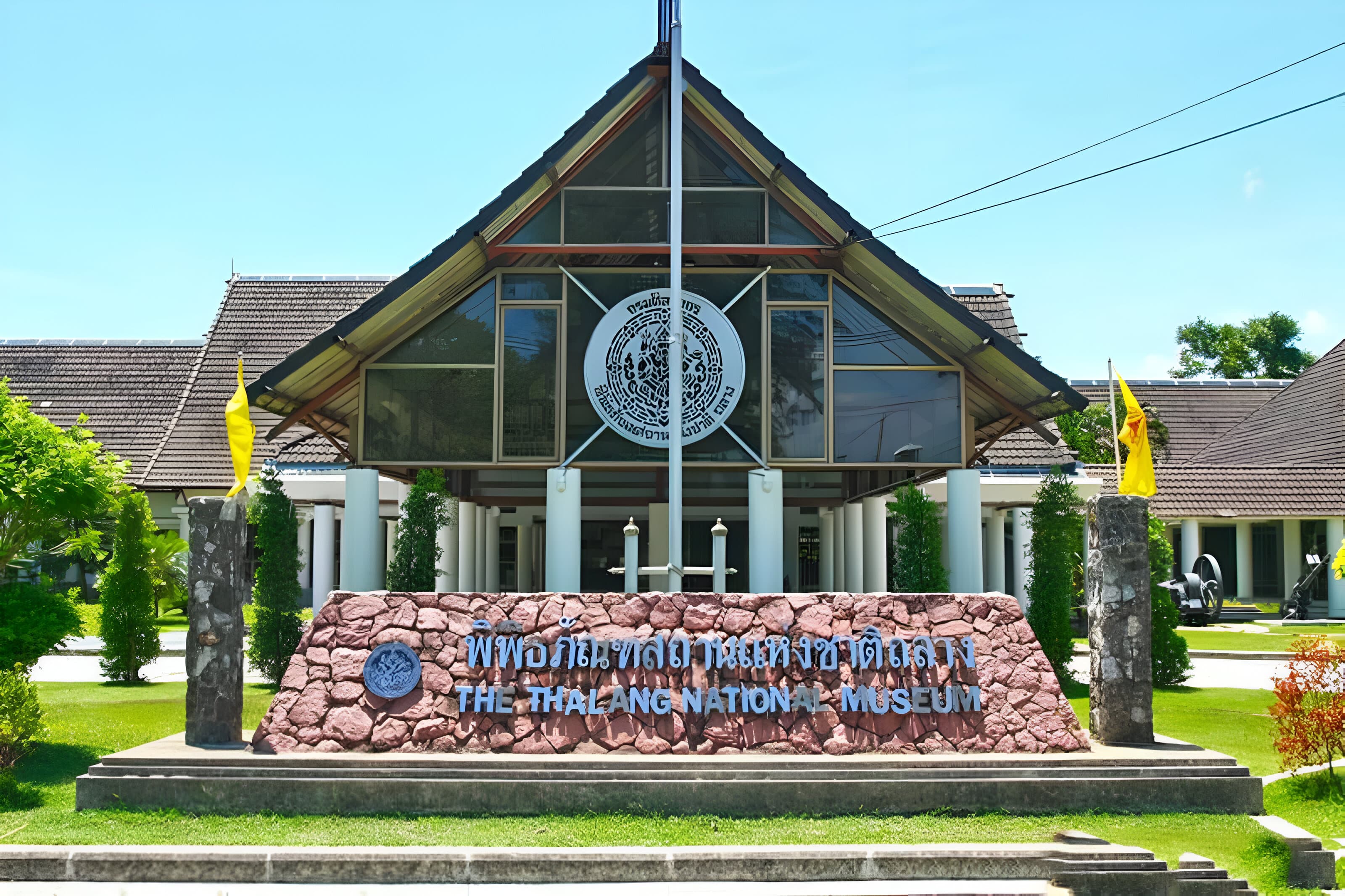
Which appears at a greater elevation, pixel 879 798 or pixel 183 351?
pixel 183 351

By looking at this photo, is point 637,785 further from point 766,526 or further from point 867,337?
point 867,337

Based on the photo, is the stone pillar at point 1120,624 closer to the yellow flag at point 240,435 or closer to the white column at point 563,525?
the white column at point 563,525

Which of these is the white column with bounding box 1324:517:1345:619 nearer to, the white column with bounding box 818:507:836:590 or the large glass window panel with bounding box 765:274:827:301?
the white column with bounding box 818:507:836:590

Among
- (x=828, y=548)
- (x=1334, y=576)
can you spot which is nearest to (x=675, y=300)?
(x=828, y=548)

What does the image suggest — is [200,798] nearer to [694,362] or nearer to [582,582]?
[694,362]

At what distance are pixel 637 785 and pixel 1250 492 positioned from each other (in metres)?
28.3

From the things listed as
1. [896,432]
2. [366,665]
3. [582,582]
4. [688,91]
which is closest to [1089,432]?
[582,582]

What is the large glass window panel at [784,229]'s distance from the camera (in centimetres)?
1523

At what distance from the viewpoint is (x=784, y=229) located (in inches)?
602

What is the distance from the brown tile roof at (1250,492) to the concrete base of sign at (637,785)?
22993 mm

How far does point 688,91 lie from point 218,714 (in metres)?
9.46

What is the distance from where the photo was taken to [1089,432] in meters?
34.9

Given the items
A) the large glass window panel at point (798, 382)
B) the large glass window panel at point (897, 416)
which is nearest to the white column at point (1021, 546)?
the large glass window panel at point (897, 416)

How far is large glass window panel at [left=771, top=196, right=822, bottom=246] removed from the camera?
→ 15.2 m
